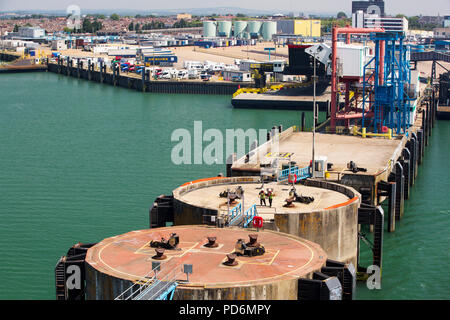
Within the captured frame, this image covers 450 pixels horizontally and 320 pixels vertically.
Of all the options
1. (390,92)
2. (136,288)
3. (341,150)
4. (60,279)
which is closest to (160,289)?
(136,288)

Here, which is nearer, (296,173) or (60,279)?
(60,279)

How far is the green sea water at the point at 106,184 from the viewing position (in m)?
44.8

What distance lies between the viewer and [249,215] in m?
39.2

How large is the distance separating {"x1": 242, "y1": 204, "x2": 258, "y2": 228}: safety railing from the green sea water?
746 cm

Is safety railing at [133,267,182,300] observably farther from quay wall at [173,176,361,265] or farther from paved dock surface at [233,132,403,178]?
paved dock surface at [233,132,403,178]

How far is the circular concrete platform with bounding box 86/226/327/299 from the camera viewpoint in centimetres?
2908

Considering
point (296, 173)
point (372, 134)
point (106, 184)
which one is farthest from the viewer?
point (372, 134)

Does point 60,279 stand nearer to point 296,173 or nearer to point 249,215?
point 249,215

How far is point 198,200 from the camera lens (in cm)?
4369

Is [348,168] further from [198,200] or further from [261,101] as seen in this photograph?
[261,101]

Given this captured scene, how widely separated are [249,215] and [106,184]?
29206 millimetres

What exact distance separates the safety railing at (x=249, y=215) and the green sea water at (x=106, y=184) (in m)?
7.46

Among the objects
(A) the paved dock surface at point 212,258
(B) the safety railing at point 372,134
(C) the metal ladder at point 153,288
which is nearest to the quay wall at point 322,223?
(A) the paved dock surface at point 212,258

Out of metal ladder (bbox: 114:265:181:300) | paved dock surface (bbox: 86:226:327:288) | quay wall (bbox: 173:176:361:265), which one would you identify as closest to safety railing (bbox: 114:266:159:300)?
metal ladder (bbox: 114:265:181:300)
